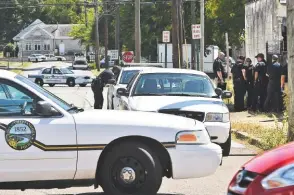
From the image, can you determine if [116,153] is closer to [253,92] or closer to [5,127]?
[5,127]

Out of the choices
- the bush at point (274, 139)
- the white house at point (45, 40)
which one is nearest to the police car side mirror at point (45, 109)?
the bush at point (274, 139)

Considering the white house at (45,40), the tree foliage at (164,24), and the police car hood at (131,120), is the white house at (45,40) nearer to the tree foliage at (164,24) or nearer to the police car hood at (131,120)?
the tree foliage at (164,24)

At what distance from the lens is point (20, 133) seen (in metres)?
6.99

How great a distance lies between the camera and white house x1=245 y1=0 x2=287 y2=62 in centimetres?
2064

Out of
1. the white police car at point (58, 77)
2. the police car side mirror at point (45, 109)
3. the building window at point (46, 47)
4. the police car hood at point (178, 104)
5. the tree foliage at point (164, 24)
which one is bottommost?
the white police car at point (58, 77)

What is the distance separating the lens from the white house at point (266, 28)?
2064cm

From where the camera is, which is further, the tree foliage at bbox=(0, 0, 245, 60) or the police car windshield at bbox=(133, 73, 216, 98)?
the tree foliage at bbox=(0, 0, 245, 60)

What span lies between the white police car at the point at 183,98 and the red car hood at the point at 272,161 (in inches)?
211

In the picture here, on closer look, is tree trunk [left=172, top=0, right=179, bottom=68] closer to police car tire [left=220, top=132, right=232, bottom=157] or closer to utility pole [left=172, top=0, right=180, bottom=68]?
utility pole [left=172, top=0, right=180, bottom=68]

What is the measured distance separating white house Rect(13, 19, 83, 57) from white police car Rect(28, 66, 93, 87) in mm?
96107

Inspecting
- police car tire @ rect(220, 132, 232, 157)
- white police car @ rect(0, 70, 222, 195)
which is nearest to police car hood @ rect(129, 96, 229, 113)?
police car tire @ rect(220, 132, 232, 157)

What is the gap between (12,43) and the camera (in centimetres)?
15288

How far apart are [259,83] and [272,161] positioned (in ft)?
44.1

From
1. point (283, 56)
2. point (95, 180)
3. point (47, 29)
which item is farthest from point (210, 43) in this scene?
point (47, 29)
